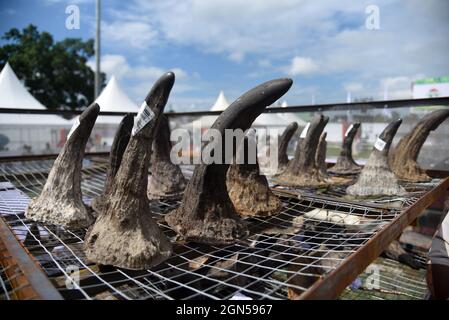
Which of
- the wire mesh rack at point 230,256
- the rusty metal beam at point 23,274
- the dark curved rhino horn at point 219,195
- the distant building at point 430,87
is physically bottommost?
the wire mesh rack at point 230,256

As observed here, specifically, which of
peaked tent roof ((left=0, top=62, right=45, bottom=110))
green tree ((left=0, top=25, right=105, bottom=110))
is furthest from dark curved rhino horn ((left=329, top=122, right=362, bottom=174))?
green tree ((left=0, top=25, right=105, bottom=110))

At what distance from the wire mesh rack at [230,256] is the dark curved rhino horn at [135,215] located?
0.19ft

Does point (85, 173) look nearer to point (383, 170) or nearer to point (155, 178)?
point (155, 178)

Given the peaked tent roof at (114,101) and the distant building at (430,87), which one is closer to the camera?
the peaked tent roof at (114,101)

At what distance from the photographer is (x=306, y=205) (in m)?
2.16

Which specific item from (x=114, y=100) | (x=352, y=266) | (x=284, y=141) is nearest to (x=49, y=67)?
(x=114, y=100)

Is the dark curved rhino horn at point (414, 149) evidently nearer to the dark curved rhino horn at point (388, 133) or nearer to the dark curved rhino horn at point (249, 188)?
the dark curved rhino horn at point (388, 133)

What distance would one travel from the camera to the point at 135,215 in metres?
1.31

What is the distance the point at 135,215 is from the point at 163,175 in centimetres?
106

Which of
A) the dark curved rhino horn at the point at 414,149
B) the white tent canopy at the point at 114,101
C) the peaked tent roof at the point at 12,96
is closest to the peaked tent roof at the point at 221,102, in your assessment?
the white tent canopy at the point at 114,101

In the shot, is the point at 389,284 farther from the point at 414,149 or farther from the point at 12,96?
the point at 12,96

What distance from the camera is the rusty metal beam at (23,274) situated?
32.5 inches

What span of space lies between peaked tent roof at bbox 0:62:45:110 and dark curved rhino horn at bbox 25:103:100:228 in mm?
6061
